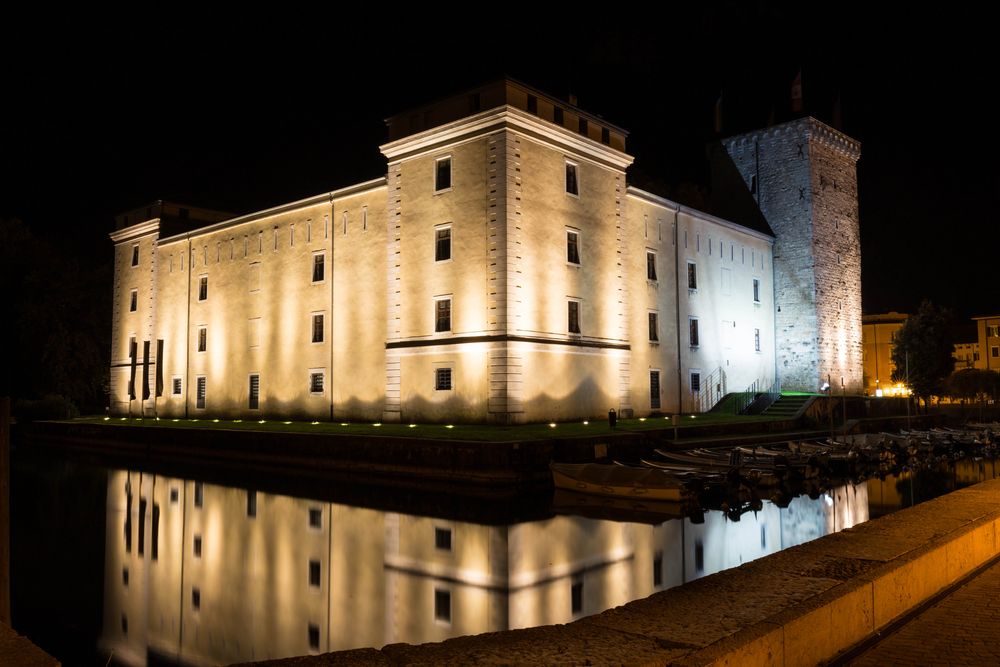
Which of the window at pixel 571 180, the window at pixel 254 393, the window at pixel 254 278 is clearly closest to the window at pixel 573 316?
the window at pixel 571 180

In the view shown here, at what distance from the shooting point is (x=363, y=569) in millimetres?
13602

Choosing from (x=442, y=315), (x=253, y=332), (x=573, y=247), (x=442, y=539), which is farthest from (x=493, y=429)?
(x=253, y=332)

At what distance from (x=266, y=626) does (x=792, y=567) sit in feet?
22.7

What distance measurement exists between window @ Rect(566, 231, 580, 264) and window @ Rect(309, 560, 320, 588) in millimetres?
19507

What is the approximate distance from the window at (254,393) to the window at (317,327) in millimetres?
4765

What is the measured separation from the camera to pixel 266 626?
10.5m

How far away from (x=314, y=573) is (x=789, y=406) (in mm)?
30097

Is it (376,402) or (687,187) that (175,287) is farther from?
(687,187)

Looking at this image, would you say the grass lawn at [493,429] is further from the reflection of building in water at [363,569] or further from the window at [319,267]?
the window at [319,267]

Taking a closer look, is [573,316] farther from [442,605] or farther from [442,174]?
[442,605]

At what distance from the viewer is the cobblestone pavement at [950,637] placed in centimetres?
557

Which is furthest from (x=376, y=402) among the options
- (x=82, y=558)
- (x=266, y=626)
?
(x=266, y=626)

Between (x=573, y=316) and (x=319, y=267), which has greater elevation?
(x=319, y=267)

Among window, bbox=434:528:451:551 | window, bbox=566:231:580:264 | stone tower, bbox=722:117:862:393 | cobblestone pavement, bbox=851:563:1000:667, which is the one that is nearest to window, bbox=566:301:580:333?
window, bbox=566:231:580:264
